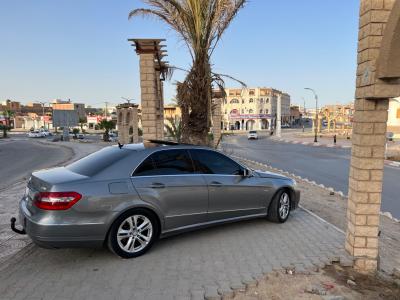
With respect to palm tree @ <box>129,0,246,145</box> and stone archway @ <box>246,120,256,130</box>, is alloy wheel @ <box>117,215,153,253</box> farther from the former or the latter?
stone archway @ <box>246,120,256,130</box>

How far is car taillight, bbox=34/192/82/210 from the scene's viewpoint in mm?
3875

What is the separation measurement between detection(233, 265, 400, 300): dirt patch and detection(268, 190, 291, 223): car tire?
1803 millimetres

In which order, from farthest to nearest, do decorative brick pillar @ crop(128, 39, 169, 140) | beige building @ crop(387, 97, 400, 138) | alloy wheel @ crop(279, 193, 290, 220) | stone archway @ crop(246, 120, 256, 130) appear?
1. stone archway @ crop(246, 120, 256, 130)
2. beige building @ crop(387, 97, 400, 138)
3. decorative brick pillar @ crop(128, 39, 169, 140)
4. alloy wheel @ crop(279, 193, 290, 220)

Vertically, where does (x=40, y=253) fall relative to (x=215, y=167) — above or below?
below

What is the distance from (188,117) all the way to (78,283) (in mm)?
6497

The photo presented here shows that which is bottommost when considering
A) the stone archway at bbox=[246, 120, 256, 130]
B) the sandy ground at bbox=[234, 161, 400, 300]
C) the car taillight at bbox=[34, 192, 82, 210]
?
the stone archway at bbox=[246, 120, 256, 130]

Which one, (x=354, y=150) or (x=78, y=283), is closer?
(x=78, y=283)

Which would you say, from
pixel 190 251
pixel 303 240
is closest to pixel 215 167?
pixel 190 251

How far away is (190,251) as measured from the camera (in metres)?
4.66

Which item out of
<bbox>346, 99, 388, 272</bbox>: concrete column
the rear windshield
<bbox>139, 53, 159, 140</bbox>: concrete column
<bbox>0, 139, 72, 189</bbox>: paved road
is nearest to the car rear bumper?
the rear windshield

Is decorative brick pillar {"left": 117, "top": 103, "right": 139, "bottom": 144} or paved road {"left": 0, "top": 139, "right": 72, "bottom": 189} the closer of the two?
paved road {"left": 0, "top": 139, "right": 72, "bottom": 189}

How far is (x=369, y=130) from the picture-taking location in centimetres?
420

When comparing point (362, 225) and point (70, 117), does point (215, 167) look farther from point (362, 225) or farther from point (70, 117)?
point (70, 117)

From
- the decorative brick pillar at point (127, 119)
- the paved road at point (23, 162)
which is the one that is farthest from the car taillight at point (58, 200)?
the decorative brick pillar at point (127, 119)
